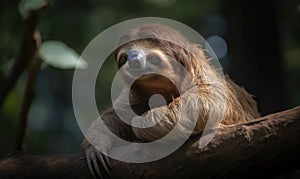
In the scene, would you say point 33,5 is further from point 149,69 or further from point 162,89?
point 162,89

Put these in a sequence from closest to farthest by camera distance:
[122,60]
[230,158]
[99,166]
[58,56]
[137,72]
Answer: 1. [230,158]
2. [99,166]
3. [137,72]
4. [122,60]
5. [58,56]

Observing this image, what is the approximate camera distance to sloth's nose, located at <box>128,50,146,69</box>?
3070 mm

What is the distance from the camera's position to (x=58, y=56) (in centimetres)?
347

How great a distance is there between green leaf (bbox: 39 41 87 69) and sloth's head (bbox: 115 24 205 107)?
331mm

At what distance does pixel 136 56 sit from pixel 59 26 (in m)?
3.40

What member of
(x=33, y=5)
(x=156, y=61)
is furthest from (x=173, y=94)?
(x=33, y=5)

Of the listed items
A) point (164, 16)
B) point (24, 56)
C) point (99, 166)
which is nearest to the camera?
point (99, 166)

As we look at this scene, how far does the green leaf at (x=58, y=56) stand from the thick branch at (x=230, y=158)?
75 cm

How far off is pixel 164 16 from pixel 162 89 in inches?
145

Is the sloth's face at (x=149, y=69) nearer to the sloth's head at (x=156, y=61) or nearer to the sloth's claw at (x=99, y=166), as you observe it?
the sloth's head at (x=156, y=61)

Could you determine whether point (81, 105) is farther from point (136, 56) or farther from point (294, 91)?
point (294, 91)

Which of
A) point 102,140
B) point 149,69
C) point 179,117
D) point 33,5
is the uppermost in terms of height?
point 33,5

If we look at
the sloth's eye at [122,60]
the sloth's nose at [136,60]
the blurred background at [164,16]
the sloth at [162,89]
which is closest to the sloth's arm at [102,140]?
the sloth at [162,89]

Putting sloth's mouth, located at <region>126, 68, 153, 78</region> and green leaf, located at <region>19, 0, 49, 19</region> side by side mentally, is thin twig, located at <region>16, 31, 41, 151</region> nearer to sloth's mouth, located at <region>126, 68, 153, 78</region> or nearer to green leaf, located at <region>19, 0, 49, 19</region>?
green leaf, located at <region>19, 0, 49, 19</region>
